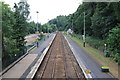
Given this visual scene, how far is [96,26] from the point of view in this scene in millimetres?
33844

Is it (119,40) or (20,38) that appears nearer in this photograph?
(119,40)

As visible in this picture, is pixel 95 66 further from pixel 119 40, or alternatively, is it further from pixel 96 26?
pixel 96 26

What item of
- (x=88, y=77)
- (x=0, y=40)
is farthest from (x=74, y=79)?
(x=0, y=40)

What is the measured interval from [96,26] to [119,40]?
17355 mm

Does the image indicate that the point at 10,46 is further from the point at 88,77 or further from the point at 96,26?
the point at 96,26

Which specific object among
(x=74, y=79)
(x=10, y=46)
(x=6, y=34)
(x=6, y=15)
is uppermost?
(x=6, y=15)

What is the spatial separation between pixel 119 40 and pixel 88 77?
5921mm

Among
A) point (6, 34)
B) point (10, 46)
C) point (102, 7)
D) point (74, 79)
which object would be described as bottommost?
point (74, 79)

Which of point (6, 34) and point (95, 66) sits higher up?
point (6, 34)

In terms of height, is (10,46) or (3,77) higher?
(10,46)

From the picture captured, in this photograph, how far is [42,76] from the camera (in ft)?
48.6

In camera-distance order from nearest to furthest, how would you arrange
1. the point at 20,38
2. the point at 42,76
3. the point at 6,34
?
the point at 42,76
the point at 6,34
the point at 20,38

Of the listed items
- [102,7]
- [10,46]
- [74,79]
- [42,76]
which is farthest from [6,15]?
[102,7]

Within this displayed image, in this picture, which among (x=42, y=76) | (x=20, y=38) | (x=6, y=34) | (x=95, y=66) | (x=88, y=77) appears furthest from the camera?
(x=20, y=38)
